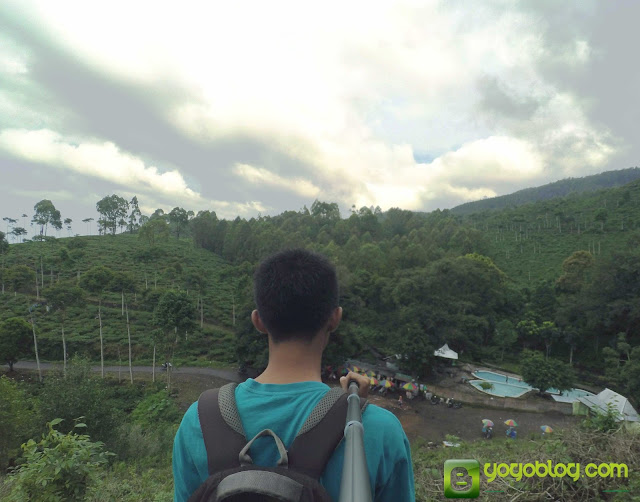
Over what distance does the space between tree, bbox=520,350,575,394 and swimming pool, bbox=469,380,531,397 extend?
5.79 feet

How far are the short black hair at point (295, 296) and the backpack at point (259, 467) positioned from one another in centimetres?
29

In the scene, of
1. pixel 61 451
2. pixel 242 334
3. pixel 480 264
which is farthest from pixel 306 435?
pixel 480 264

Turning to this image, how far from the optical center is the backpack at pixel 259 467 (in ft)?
2.33

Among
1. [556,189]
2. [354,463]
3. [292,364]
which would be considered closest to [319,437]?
[354,463]

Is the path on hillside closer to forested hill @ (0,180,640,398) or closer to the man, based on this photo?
forested hill @ (0,180,640,398)

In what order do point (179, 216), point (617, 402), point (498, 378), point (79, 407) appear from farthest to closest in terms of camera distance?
1. point (179, 216)
2. point (498, 378)
3. point (617, 402)
4. point (79, 407)

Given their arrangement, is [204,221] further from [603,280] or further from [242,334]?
[603,280]

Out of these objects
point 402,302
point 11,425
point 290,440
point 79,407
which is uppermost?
point 290,440

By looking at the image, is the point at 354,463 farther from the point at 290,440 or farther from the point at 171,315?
the point at 171,315

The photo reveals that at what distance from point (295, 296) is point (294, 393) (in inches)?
13.7

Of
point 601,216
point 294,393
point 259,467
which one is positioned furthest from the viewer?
point 601,216

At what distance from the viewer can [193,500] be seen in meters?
0.80

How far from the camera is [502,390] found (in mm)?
17531

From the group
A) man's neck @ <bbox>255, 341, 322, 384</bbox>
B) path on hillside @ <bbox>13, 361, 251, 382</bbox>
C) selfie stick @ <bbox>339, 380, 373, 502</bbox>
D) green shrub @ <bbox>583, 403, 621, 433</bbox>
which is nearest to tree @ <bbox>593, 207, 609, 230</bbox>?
path on hillside @ <bbox>13, 361, 251, 382</bbox>
